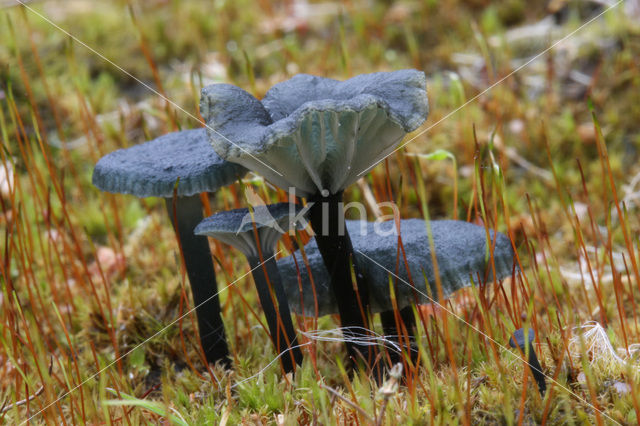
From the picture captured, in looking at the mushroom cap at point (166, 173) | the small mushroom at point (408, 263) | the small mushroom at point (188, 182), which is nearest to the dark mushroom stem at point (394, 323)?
the small mushroom at point (408, 263)

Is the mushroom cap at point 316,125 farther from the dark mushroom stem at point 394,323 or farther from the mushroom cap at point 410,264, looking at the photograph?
→ the dark mushroom stem at point 394,323

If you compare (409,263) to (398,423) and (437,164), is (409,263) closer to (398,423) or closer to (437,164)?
(398,423)

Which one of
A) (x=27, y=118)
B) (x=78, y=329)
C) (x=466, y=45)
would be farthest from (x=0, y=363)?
(x=466, y=45)

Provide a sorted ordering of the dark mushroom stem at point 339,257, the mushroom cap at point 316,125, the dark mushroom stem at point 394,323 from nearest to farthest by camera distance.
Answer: the mushroom cap at point 316,125 < the dark mushroom stem at point 339,257 < the dark mushroom stem at point 394,323

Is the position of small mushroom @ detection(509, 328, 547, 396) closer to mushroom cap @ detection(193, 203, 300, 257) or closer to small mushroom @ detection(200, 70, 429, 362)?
small mushroom @ detection(200, 70, 429, 362)

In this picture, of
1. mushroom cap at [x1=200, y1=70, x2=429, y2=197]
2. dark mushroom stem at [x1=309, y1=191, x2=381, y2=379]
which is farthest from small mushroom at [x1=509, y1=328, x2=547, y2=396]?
mushroom cap at [x1=200, y1=70, x2=429, y2=197]

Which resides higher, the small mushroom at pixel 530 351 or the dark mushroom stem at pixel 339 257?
the dark mushroom stem at pixel 339 257
